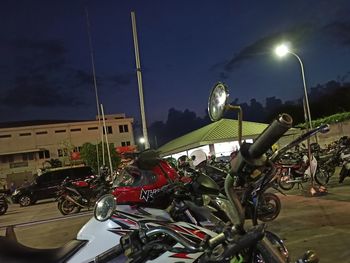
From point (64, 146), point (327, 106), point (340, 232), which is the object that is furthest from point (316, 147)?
point (64, 146)

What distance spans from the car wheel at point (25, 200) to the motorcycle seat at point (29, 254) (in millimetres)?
21280

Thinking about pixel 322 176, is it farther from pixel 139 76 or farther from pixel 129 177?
pixel 129 177

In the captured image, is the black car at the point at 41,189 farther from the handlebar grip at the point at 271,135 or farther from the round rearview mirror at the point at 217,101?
the handlebar grip at the point at 271,135

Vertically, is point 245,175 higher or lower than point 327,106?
lower

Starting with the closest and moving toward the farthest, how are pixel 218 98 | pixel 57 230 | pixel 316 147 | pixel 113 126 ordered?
pixel 218 98
pixel 57 230
pixel 316 147
pixel 113 126

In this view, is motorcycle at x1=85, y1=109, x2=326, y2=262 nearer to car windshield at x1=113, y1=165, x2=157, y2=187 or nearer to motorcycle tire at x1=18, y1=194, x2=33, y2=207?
car windshield at x1=113, y1=165, x2=157, y2=187

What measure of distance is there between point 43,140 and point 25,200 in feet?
131

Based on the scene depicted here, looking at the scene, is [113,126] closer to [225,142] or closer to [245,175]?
[225,142]

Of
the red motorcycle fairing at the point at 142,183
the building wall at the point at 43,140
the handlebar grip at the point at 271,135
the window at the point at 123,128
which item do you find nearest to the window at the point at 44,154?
the building wall at the point at 43,140

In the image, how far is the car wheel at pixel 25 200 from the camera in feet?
74.1

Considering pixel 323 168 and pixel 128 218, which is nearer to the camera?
pixel 128 218

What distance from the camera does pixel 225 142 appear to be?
88.5ft

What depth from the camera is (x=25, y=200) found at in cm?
2264

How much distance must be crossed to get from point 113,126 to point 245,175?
62.5 m
